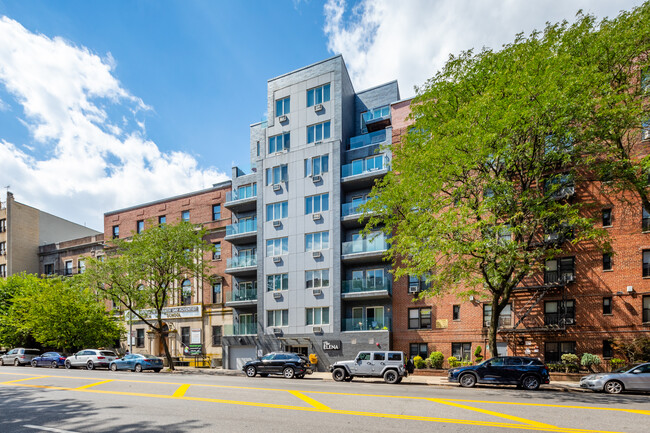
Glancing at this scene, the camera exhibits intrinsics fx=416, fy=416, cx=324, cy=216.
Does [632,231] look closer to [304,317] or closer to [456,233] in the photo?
[456,233]

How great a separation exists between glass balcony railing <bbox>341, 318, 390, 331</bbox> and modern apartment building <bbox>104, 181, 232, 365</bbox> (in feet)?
34.6

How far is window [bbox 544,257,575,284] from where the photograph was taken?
25734 millimetres

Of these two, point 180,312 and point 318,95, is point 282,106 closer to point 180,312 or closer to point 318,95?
point 318,95

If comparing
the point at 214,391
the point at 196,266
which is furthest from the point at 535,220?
the point at 196,266

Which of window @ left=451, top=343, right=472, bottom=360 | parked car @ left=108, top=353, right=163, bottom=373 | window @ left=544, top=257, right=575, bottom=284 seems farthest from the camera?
parked car @ left=108, top=353, right=163, bottom=373

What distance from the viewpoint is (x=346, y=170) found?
32000 millimetres

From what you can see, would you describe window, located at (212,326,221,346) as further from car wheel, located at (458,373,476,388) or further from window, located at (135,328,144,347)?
car wheel, located at (458,373,476,388)

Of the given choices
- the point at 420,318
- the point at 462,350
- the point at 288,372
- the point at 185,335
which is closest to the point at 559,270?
the point at 462,350

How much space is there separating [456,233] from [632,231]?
14.9 meters

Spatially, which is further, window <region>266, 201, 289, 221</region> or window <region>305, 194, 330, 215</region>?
window <region>266, 201, 289, 221</region>

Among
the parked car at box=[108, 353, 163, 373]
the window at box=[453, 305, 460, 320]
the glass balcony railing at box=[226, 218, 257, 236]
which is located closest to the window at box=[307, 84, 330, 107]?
the glass balcony railing at box=[226, 218, 257, 236]

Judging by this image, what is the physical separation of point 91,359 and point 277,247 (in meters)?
15.4

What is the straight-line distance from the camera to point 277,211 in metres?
34.2

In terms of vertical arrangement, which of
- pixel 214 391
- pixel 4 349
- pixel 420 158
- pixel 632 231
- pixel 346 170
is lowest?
pixel 4 349
